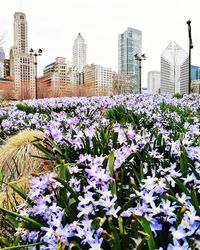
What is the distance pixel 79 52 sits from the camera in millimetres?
183000

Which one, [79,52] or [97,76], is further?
[79,52]

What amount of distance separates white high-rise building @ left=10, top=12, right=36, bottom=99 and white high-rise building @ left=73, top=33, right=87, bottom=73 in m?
27.0

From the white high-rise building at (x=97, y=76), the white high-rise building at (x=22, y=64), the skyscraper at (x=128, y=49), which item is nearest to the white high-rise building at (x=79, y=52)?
the white high-rise building at (x=22, y=64)

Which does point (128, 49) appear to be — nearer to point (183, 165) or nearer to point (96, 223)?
point (183, 165)

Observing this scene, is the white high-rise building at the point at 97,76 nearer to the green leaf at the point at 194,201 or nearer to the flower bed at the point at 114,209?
the flower bed at the point at 114,209

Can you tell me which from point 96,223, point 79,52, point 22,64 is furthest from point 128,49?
point 96,223

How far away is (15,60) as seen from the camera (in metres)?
123

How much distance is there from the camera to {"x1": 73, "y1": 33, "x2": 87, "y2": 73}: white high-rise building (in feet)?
599

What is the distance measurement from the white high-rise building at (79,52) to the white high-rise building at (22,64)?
27.0m

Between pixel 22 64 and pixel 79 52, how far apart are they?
64573 millimetres

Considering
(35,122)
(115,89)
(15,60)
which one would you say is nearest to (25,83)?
(115,89)

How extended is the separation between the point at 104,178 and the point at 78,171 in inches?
13.7

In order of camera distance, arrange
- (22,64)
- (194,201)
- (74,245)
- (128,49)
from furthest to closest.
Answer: (128,49)
(22,64)
(194,201)
(74,245)

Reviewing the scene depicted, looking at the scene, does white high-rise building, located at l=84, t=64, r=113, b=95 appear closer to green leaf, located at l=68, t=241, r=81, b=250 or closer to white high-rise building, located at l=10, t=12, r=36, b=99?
white high-rise building, located at l=10, t=12, r=36, b=99
